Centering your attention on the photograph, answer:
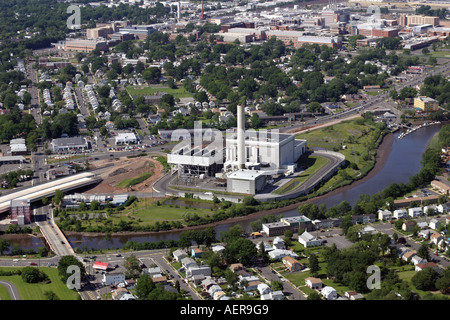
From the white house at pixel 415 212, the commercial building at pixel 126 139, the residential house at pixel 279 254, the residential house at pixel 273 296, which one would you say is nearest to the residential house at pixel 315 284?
the residential house at pixel 273 296

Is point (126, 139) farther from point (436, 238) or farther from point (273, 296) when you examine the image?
point (273, 296)

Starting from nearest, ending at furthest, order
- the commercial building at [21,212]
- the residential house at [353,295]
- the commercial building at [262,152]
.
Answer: the residential house at [353,295], the commercial building at [21,212], the commercial building at [262,152]

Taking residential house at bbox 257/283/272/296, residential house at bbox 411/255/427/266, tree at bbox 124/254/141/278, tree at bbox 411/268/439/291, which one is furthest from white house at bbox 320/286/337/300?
tree at bbox 124/254/141/278

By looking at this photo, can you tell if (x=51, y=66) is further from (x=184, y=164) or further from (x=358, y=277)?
(x=358, y=277)

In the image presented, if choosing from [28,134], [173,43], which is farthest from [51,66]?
[28,134]

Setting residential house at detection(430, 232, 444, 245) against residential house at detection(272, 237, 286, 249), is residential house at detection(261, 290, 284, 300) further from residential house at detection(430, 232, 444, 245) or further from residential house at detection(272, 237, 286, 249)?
residential house at detection(430, 232, 444, 245)

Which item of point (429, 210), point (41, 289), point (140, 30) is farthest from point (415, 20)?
point (41, 289)

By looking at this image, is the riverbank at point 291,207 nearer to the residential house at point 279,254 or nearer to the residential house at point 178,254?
the residential house at point 178,254
